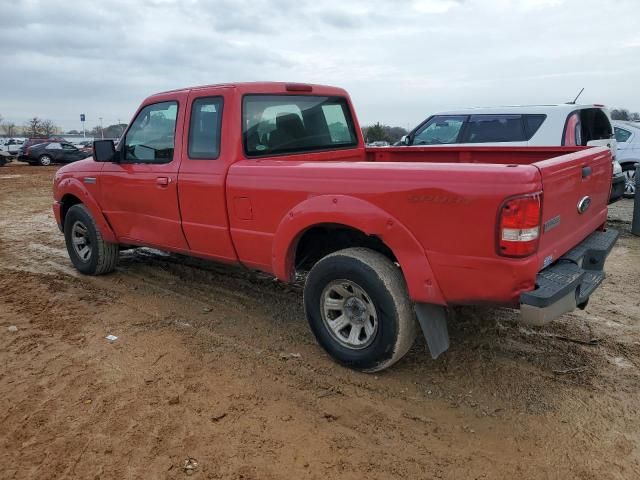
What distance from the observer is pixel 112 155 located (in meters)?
5.09

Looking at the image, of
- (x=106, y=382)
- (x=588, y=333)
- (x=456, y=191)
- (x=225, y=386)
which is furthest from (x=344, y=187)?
(x=588, y=333)

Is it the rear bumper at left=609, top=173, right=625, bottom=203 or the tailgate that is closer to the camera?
the tailgate

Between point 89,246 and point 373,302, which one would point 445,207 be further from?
point 89,246

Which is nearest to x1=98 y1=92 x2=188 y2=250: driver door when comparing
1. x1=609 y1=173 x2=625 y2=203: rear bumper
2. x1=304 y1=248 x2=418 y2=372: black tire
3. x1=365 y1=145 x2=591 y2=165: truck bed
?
x1=304 y1=248 x2=418 y2=372: black tire

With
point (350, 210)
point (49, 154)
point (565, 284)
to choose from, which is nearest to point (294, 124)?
point (350, 210)

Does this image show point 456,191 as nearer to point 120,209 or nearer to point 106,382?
point 106,382

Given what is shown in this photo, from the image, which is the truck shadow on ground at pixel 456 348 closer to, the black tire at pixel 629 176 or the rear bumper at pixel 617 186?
the rear bumper at pixel 617 186

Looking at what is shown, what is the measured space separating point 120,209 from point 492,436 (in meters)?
3.99

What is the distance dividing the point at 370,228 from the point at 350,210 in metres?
0.18

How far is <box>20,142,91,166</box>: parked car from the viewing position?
87.5 feet

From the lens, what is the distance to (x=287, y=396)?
330 cm

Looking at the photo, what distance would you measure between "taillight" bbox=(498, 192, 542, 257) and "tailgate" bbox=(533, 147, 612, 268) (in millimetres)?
110

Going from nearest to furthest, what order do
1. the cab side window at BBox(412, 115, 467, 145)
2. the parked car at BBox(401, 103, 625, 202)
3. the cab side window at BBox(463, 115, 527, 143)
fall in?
the parked car at BBox(401, 103, 625, 202) → the cab side window at BBox(463, 115, 527, 143) → the cab side window at BBox(412, 115, 467, 145)

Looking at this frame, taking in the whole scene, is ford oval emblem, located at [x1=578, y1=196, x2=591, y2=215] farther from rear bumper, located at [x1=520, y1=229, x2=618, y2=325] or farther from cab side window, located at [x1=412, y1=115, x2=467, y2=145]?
cab side window, located at [x1=412, y1=115, x2=467, y2=145]
